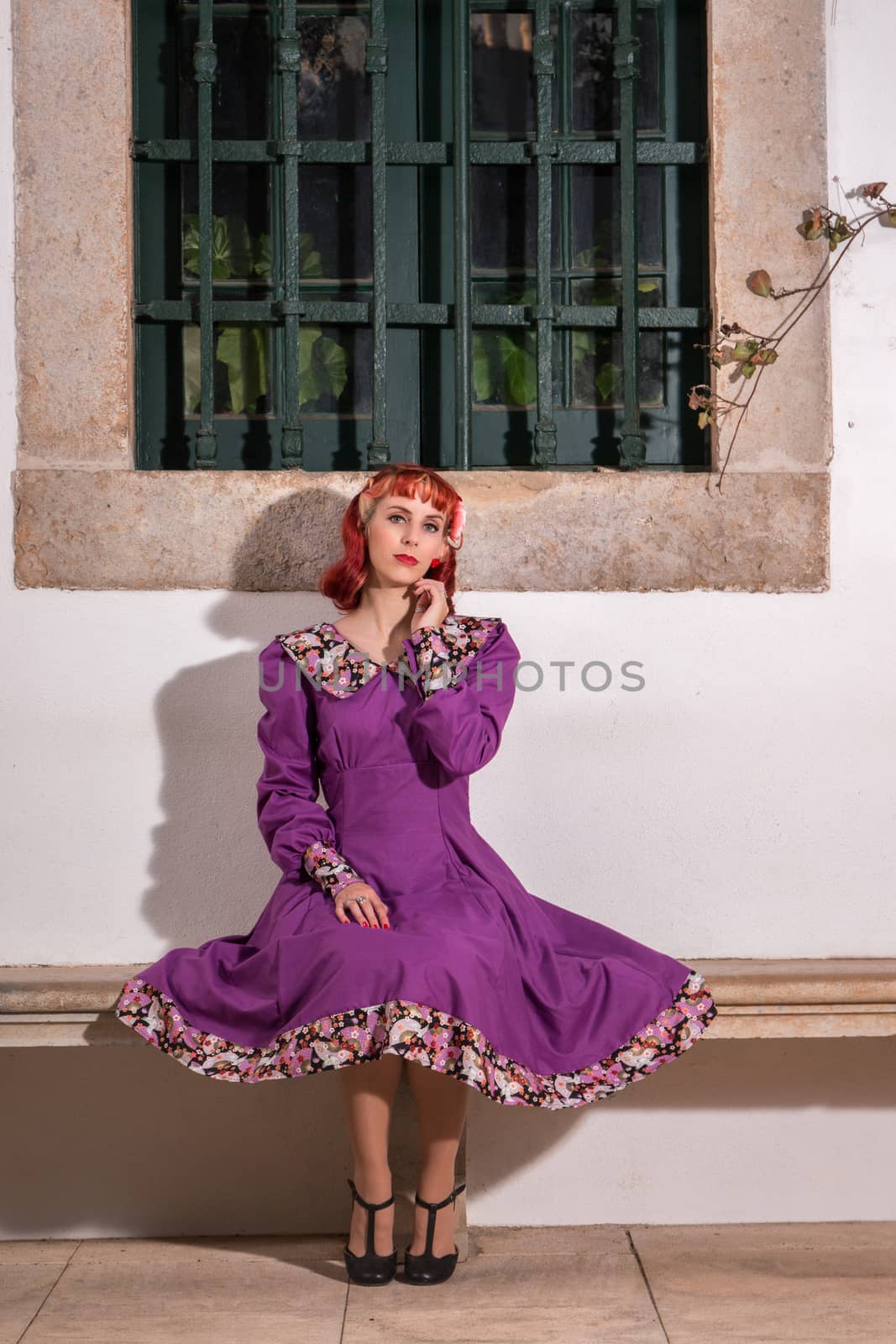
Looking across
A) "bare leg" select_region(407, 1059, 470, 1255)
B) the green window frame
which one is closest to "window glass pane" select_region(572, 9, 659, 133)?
the green window frame

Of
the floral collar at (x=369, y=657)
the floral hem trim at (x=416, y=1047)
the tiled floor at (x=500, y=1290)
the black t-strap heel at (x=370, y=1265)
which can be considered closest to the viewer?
the floral hem trim at (x=416, y=1047)

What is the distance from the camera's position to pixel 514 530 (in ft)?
9.91

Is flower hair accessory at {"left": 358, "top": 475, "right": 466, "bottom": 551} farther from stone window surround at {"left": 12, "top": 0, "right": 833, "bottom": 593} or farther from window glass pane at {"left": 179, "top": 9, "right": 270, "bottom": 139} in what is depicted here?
window glass pane at {"left": 179, "top": 9, "right": 270, "bottom": 139}

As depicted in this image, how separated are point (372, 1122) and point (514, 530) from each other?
→ 4.28ft

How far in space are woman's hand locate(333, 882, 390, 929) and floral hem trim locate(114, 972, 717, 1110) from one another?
19 centimetres

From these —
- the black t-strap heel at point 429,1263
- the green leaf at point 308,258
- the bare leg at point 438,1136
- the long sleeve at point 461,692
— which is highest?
the green leaf at point 308,258

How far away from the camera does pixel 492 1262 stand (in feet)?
9.05

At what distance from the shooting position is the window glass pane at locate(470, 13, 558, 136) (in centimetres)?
321

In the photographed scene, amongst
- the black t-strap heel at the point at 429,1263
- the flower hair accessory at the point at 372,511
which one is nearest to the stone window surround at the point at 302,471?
the flower hair accessory at the point at 372,511

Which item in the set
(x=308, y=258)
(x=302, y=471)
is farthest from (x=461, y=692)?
(x=308, y=258)

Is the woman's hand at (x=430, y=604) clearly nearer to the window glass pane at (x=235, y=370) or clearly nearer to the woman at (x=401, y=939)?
the woman at (x=401, y=939)

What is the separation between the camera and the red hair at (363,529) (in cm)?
270

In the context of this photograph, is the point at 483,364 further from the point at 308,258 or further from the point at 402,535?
the point at 402,535

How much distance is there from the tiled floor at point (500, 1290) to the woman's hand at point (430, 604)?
127 centimetres
